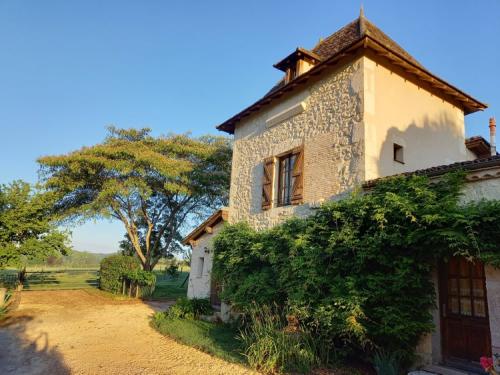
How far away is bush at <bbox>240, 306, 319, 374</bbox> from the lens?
5.93 m

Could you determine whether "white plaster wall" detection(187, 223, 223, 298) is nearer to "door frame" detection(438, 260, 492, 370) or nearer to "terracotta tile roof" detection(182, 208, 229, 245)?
"terracotta tile roof" detection(182, 208, 229, 245)

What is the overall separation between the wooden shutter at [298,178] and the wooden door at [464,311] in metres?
3.93

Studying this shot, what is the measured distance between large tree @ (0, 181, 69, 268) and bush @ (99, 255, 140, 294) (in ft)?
18.0

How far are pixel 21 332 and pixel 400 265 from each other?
32.8ft

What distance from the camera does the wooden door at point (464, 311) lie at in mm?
5176

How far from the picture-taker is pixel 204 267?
13336 mm

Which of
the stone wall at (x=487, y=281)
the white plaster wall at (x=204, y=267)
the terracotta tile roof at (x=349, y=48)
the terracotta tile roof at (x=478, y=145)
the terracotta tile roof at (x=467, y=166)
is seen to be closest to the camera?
the stone wall at (x=487, y=281)

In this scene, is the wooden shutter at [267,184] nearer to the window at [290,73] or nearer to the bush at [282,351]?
the window at [290,73]

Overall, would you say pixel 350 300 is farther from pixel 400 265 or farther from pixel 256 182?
pixel 256 182

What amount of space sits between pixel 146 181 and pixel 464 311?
53.4ft

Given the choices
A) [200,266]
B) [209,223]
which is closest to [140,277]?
[200,266]

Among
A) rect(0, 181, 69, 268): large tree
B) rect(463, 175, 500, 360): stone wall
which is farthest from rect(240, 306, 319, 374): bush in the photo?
rect(0, 181, 69, 268): large tree

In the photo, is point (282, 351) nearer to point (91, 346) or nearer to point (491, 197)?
point (491, 197)

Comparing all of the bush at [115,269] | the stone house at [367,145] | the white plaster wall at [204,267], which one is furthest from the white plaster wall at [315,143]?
the bush at [115,269]
